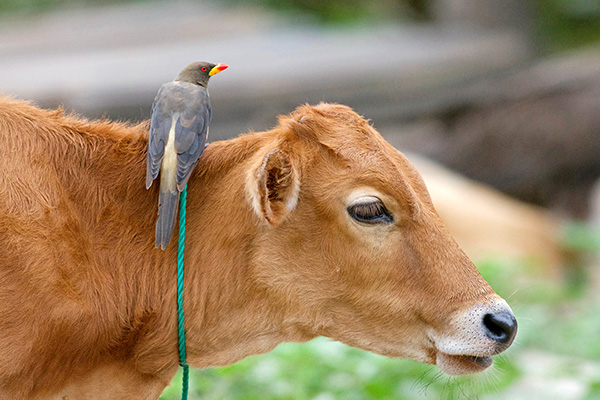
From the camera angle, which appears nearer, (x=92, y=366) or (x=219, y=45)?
(x=92, y=366)

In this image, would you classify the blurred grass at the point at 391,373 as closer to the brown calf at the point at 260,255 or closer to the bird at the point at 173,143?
the brown calf at the point at 260,255

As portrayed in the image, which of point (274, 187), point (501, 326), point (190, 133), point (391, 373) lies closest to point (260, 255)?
point (274, 187)

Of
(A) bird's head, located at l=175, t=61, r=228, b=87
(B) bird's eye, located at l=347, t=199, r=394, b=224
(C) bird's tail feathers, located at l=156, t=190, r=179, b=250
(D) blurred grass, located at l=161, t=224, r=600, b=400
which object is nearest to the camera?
(C) bird's tail feathers, located at l=156, t=190, r=179, b=250

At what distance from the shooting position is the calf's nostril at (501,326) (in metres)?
3.08

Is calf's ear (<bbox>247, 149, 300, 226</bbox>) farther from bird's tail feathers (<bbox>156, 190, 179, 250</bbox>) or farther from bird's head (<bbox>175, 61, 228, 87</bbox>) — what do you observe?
bird's head (<bbox>175, 61, 228, 87</bbox>)

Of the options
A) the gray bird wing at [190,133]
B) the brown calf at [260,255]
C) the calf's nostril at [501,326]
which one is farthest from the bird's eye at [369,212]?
the gray bird wing at [190,133]

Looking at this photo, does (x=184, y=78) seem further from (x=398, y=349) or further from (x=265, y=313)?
(x=398, y=349)

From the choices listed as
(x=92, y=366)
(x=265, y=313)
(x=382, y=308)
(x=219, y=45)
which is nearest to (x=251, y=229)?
(x=265, y=313)

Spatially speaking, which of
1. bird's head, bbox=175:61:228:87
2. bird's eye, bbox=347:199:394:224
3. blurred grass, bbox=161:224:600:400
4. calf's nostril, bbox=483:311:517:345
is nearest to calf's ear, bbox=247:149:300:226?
bird's eye, bbox=347:199:394:224

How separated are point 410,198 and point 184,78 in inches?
45.3

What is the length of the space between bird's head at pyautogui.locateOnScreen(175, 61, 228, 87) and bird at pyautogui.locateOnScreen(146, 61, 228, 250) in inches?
5.1

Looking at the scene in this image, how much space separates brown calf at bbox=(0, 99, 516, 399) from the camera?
3.08 metres

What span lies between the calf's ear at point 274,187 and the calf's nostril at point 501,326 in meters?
0.92

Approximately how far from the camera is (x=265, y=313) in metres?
3.22
